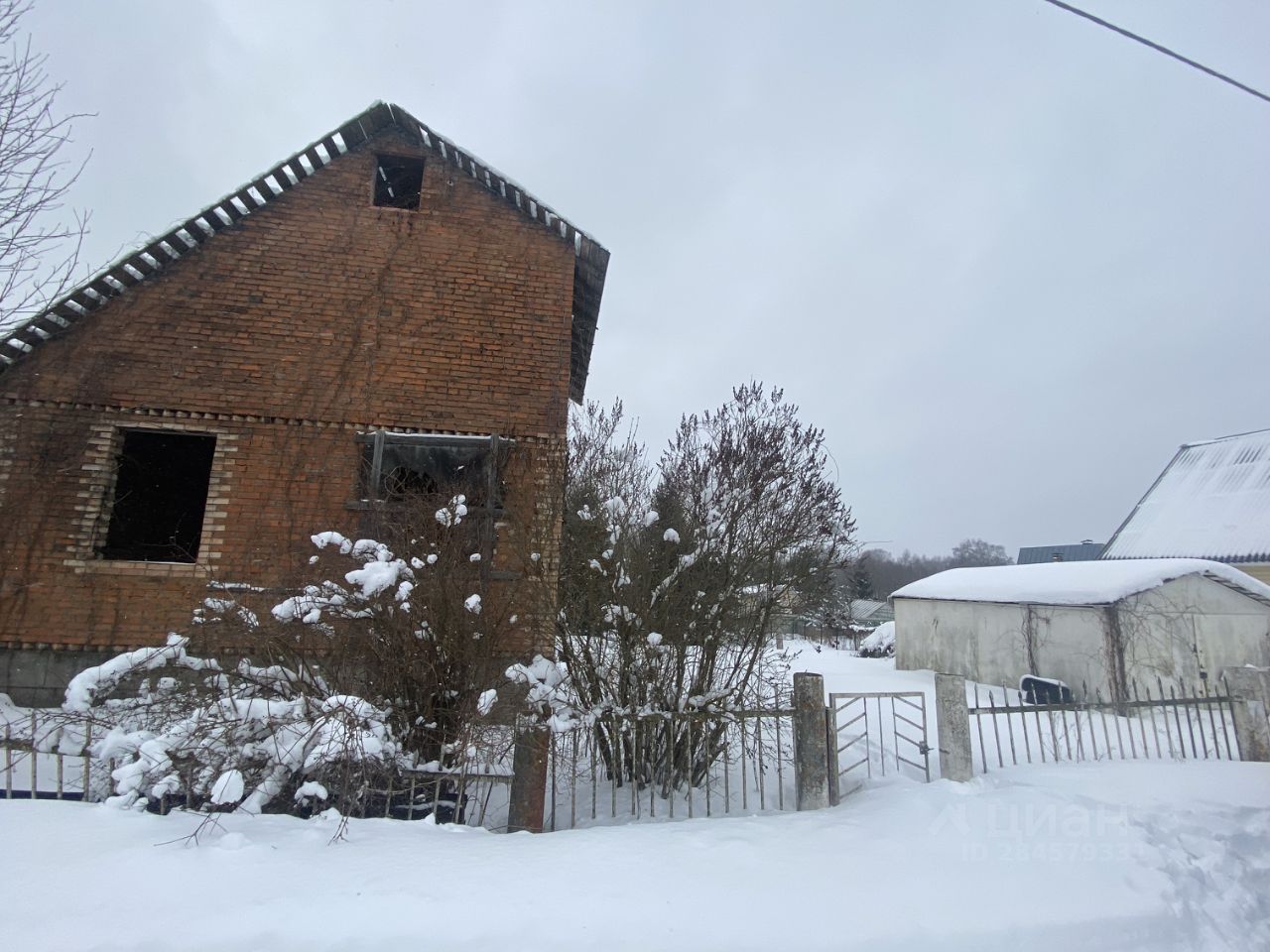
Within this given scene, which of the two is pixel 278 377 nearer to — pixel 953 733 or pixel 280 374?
pixel 280 374

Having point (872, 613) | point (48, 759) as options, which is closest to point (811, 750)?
point (48, 759)

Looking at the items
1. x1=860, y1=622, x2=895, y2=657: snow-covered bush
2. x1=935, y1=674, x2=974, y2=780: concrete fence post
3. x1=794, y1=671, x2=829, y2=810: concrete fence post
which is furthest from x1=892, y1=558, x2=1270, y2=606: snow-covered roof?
x1=860, y1=622, x2=895, y2=657: snow-covered bush

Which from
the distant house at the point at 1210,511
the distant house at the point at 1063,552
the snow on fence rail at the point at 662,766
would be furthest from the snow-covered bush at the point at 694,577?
the distant house at the point at 1063,552

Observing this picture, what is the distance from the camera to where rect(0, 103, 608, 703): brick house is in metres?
6.55

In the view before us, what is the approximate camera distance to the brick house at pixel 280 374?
21.5ft

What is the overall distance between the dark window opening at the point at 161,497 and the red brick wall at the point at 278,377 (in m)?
1.33

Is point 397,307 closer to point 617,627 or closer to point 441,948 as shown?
point 617,627

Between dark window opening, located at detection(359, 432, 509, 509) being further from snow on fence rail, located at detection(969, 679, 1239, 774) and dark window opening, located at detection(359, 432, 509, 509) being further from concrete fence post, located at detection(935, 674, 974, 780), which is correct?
snow on fence rail, located at detection(969, 679, 1239, 774)

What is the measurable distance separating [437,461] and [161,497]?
16.5 feet

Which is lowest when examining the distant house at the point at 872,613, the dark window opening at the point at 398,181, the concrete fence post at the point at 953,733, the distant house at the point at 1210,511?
the concrete fence post at the point at 953,733

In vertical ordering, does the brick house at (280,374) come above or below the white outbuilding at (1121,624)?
above

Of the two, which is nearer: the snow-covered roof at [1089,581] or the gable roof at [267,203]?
the gable roof at [267,203]

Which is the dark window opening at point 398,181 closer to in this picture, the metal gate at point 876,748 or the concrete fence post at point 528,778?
the concrete fence post at point 528,778

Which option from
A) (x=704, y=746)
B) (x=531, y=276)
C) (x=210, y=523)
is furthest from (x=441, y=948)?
(x=531, y=276)
